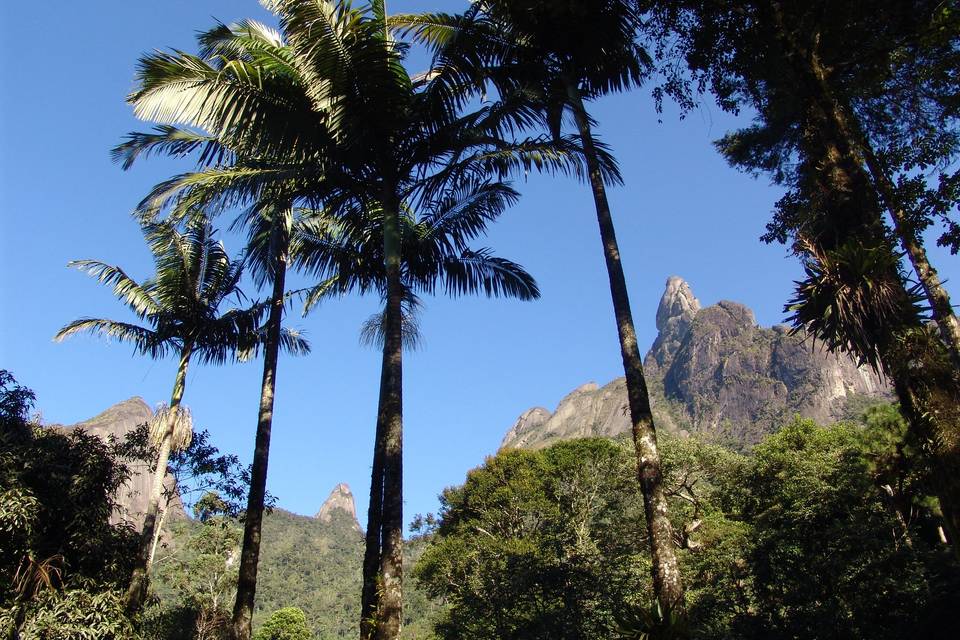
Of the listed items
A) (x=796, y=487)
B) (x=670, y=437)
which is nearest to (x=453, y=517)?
(x=670, y=437)

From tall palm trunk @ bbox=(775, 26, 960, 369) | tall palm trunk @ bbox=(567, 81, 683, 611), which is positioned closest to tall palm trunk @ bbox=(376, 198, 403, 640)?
tall palm trunk @ bbox=(567, 81, 683, 611)

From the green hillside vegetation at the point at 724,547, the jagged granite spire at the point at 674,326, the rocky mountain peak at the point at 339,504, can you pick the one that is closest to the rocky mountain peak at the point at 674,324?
the jagged granite spire at the point at 674,326

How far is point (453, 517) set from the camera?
29.9 m

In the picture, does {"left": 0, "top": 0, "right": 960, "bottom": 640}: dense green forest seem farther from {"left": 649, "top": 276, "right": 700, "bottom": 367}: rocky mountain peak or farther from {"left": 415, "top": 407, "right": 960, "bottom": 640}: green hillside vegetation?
{"left": 649, "top": 276, "right": 700, "bottom": 367}: rocky mountain peak

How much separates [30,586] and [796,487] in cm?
1771

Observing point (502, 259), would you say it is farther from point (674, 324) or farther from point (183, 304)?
point (674, 324)

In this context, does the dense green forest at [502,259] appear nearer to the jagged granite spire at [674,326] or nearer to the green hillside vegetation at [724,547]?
the green hillside vegetation at [724,547]

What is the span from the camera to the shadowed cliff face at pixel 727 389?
411ft

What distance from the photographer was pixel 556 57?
9.70 meters

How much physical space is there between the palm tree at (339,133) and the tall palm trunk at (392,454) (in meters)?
0.02

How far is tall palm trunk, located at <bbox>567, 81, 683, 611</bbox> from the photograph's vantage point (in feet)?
20.2

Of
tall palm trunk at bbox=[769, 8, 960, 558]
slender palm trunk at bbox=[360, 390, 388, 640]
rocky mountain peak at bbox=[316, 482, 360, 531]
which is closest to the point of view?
tall palm trunk at bbox=[769, 8, 960, 558]

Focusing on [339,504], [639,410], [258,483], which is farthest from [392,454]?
[339,504]

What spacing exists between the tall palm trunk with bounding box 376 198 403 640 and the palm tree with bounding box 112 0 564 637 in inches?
0.6
